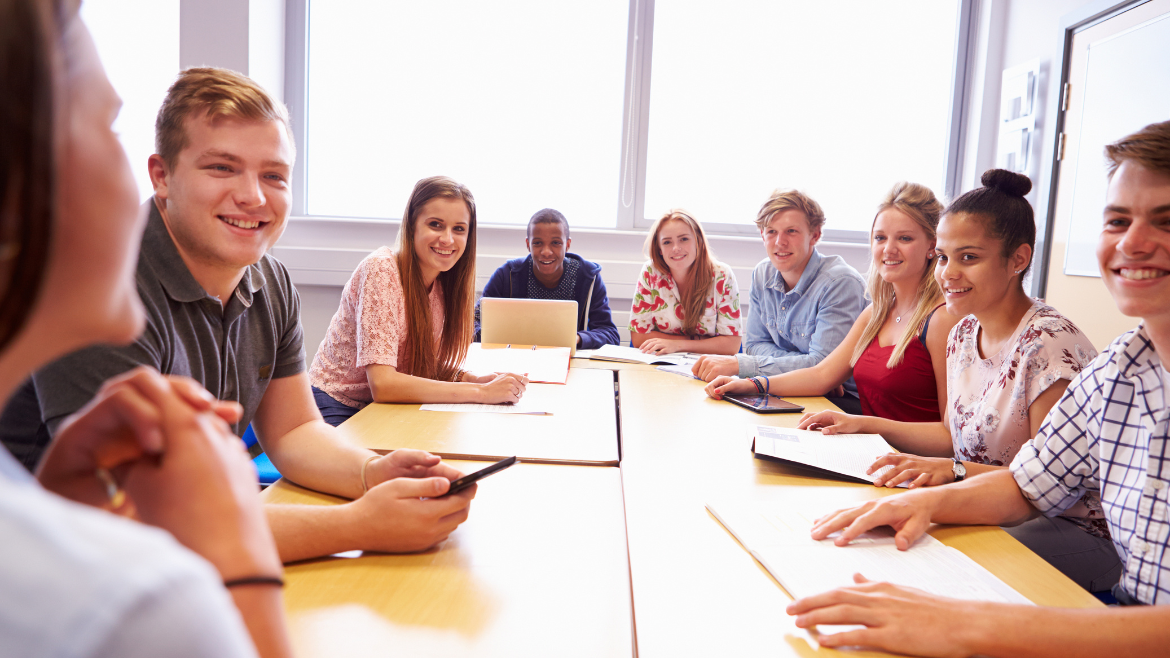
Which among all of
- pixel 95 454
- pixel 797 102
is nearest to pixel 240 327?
pixel 95 454

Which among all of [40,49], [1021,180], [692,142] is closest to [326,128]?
[692,142]

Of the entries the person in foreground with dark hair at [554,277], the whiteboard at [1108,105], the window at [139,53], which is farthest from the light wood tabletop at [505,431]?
the window at [139,53]

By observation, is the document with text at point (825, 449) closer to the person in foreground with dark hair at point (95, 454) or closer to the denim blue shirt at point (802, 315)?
the denim blue shirt at point (802, 315)

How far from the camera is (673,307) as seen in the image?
3.42 meters

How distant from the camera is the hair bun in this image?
1644 millimetres

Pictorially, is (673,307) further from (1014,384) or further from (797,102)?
(1014,384)

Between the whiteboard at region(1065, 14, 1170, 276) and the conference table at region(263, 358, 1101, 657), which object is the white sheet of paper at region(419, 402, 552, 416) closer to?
the conference table at region(263, 358, 1101, 657)

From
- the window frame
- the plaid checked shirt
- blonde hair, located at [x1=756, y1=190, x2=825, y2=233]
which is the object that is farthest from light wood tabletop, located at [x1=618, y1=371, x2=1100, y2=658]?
the window frame

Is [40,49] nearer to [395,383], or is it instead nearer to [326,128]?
[395,383]

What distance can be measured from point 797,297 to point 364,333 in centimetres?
184

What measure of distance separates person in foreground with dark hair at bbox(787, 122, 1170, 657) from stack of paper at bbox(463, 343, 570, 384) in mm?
1262

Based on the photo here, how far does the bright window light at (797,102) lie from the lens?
4285 millimetres

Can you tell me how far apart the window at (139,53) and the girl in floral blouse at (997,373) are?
3.31 meters

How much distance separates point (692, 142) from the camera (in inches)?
173
